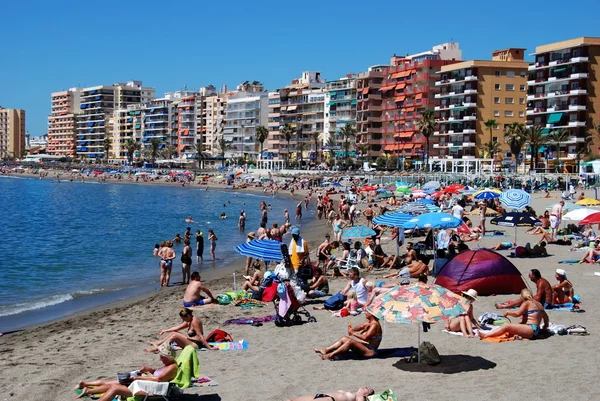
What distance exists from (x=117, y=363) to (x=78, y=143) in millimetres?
182224

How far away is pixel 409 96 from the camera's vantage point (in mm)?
92125

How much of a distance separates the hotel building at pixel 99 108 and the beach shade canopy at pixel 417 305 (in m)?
173

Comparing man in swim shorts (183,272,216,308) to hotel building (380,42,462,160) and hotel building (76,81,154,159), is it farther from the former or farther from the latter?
hotel building (76,81,154,159)

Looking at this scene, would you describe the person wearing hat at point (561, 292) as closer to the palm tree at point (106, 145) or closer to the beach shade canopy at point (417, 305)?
the beach shade canopy at point (417, 305)

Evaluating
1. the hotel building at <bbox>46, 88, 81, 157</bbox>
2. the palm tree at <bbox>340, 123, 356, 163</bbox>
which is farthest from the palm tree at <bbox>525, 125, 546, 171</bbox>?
the hotel building at <bbox>46, 88, 81, 157</bbox>

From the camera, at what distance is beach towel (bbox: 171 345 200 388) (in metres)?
9.03

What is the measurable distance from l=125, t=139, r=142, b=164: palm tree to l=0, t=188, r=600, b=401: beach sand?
145 metres

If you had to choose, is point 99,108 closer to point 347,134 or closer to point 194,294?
point 347,134

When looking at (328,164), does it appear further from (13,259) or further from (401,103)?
(13,259)

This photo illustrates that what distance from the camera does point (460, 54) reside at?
318 feet

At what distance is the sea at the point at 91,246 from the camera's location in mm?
19828

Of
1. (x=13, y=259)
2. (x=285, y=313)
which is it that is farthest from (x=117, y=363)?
(x=13, y=259)

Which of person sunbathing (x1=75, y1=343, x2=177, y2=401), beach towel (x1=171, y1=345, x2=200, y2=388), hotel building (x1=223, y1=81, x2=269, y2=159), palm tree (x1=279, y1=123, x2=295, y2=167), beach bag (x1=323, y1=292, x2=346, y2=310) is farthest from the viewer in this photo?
hotel building (x1=223, y1=81, x2=269, y2=159)

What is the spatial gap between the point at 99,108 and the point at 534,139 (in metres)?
132
